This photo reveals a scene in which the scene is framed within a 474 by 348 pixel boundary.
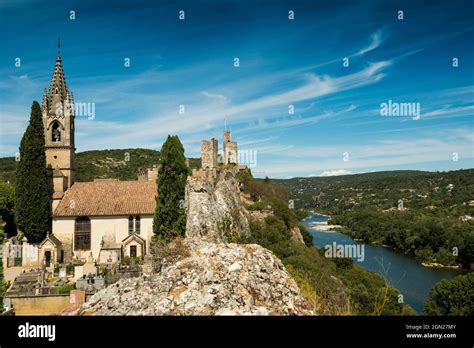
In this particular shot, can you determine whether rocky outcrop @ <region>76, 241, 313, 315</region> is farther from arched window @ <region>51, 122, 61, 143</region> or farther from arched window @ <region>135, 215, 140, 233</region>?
arched window @ <region>51, 122, 61, 143</region>

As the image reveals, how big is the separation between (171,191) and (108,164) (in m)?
54.5

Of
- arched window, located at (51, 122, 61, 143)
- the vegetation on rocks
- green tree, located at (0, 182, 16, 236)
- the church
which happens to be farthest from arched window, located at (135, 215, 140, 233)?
green tree, located at (0, 182, 16, 236)

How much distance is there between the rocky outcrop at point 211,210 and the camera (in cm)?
1994

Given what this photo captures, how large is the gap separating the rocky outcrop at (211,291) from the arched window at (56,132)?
90.3ft

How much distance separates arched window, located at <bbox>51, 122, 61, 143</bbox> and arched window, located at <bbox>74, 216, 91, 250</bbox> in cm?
700

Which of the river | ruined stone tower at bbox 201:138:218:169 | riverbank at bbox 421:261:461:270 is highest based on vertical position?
ruined stone tower at bbox 201:138:218:169

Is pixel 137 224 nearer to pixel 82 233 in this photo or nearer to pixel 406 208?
pixel 82 233

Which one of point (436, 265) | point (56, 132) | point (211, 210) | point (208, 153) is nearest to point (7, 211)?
point (56, 132)

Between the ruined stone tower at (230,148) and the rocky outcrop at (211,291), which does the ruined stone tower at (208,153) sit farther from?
the rocky outcrop at (211,291)

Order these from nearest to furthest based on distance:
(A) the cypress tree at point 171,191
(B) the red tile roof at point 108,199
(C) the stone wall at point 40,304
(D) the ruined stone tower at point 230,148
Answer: (C) the stone wall at point 40,304
(A) the cypress tree at point 171,191
(B) the red tile roof at point 108,199
(D) the ruined stone tower at point 230,148

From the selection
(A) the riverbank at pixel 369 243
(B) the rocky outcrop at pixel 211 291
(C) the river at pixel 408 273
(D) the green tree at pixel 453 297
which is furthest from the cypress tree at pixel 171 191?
(A) the riverbank at pixel 369 243

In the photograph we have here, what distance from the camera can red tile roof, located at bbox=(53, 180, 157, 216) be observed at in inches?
1081
